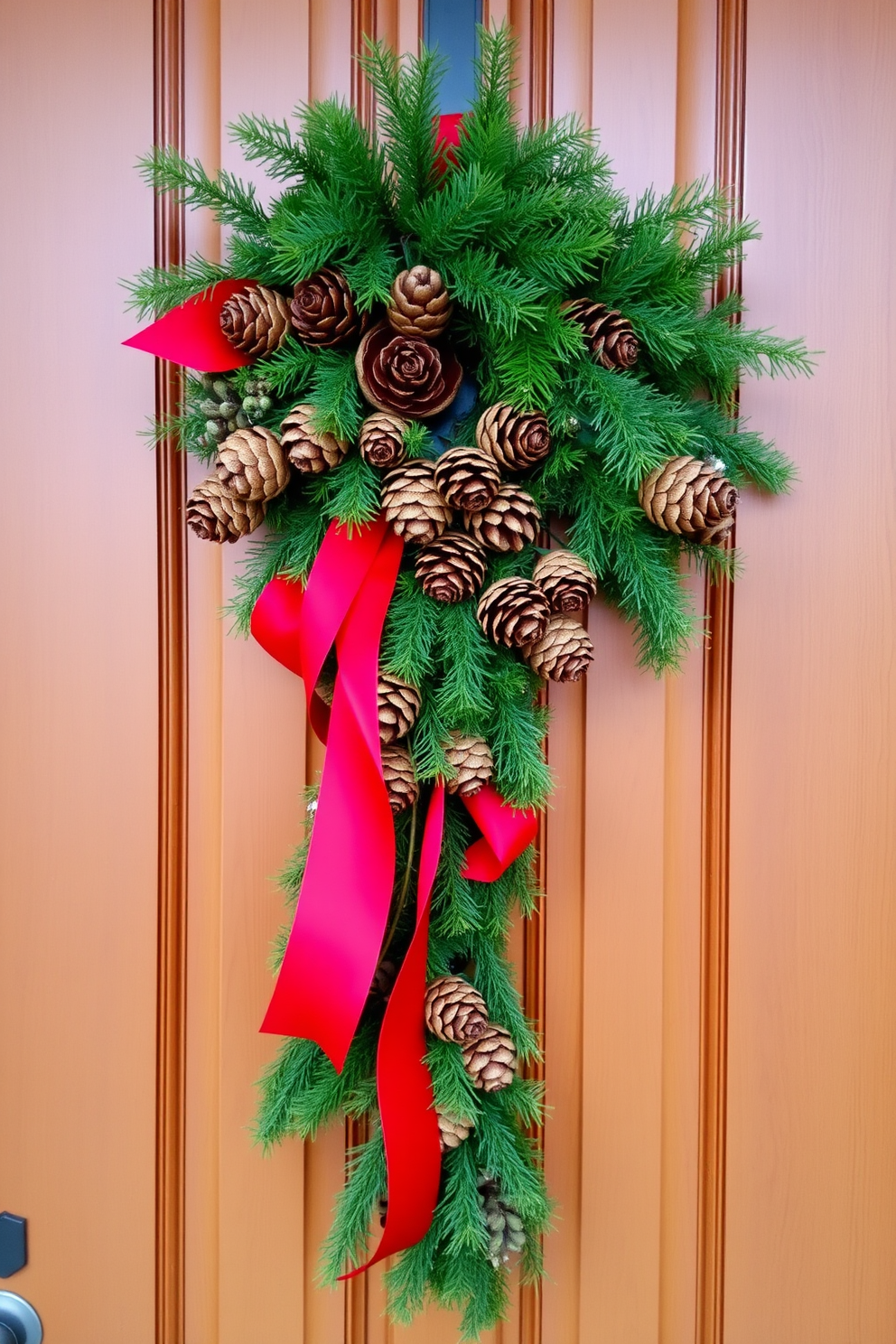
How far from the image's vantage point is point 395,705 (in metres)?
0.48

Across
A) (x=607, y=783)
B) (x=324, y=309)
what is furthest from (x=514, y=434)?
(x=607, y=783)

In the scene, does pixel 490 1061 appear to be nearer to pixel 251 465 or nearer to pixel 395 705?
pixel 395 705

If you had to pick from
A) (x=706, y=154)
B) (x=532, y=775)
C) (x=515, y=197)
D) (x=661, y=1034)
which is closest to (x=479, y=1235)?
(x=661, y=1034)

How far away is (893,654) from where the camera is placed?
60cm

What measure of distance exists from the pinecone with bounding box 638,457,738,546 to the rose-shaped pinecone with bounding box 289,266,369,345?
225 millimetres

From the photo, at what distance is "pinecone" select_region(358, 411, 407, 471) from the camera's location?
0.47m

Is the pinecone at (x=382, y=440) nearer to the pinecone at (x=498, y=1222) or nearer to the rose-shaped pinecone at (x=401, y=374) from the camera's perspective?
the rose-shaped pinecone at (x=401, y=374)

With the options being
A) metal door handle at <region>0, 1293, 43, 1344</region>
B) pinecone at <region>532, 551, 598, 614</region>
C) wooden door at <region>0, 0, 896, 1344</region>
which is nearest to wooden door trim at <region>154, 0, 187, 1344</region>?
wooden door at <region>0, 0, 896, 1344</region>

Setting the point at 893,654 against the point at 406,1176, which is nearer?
the point at 406,1176

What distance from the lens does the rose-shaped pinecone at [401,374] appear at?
474 mm

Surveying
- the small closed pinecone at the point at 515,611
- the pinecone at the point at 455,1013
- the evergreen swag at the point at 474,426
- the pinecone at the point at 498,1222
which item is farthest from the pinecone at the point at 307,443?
the pinecone at the point at 498,1222

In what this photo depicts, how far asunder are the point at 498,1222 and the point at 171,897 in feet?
1.14

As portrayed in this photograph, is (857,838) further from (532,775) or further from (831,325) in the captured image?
(831,325)

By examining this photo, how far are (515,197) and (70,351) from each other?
390 millimetres
